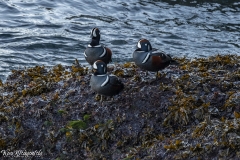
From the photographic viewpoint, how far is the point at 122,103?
21.1 ft

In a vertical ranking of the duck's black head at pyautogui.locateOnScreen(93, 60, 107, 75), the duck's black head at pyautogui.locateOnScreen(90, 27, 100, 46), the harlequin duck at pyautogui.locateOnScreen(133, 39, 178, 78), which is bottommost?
the duck's black head at pyautogui.locateOnScreen(93, 60, 107, 75)

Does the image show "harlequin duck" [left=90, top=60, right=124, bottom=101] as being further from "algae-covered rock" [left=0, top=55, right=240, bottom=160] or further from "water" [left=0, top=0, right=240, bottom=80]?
"water" [left=0, top=0, right=240, bottom=80]

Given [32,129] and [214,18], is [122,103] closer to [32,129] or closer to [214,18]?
[32,129]

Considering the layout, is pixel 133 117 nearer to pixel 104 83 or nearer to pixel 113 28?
pixel 104 83

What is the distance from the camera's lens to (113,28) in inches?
490

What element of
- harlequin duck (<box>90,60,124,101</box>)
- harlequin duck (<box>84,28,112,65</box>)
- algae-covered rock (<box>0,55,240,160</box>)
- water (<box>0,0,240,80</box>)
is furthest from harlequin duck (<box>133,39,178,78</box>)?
water (<box>0,0,240,80</box>)

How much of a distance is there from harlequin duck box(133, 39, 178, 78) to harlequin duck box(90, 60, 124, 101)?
551 mm

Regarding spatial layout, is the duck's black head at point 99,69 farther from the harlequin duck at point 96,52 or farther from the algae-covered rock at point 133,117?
the harlequin duck at point 96,52

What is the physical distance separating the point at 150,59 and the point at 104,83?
0.86m

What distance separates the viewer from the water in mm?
10961

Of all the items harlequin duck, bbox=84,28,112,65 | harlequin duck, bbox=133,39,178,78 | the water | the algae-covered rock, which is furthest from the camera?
the water

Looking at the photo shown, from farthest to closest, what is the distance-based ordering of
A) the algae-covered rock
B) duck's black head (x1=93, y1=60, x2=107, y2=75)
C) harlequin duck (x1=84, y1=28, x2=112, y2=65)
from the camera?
harlequin duck (x1=84, y1=28, x2=112, y2=65) < duck's black head (x1=93, y1=60, x2=107, y2=75) < the algae-covered rock

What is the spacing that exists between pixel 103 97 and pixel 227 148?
2167 millimetres

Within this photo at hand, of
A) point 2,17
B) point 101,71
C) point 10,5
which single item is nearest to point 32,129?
point 101,71
